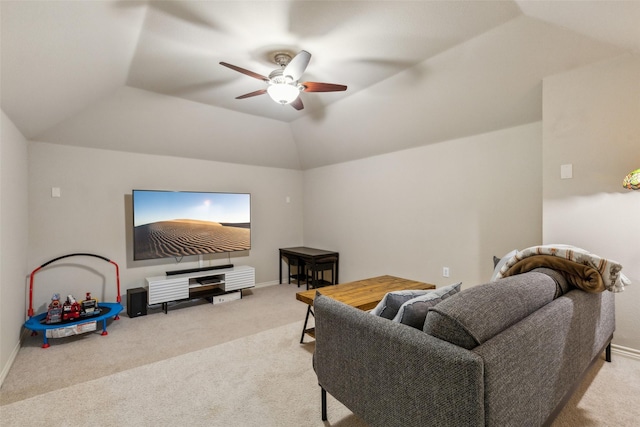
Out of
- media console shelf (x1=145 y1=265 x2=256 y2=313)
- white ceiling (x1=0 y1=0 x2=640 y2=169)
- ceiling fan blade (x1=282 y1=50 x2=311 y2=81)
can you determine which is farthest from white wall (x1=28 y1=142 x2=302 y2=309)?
ceiling fan blade (x1=282 y1=50 x2=311 y2=81)

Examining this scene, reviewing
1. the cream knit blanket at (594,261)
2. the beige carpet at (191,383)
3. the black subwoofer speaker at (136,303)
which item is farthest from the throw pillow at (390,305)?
the black subwoofer speaker at (136,303)

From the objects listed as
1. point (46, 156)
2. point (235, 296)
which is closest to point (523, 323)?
point (235, 296)

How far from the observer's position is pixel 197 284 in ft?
13.9

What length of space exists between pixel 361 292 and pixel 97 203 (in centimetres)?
351

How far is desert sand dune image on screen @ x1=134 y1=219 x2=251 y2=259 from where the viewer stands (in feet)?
13.1

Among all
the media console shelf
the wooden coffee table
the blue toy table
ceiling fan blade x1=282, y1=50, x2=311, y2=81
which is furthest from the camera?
the media console shelf

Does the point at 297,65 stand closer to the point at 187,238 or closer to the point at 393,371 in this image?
the point at 393,371

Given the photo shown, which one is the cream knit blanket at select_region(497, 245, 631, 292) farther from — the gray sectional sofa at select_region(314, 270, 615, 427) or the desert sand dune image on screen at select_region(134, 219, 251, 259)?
the desert sand dune image on screen at select_region(134, 219, 251, 259)

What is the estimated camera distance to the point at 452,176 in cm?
370

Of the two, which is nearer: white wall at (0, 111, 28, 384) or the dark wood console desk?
white wall at (0, 111, 28, 384)

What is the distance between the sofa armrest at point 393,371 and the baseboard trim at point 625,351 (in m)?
2.41

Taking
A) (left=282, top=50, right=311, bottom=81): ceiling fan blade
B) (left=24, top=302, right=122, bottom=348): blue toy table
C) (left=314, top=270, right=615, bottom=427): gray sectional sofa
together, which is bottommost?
(left=24, top=302, right=122, bottom=348): blue toy table

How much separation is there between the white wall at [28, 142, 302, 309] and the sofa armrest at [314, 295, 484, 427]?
11.4 ft

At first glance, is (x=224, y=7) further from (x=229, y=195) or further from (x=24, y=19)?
(x=229, y=195)
